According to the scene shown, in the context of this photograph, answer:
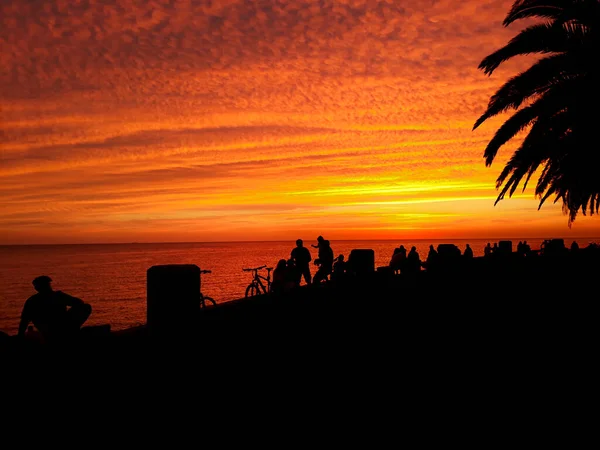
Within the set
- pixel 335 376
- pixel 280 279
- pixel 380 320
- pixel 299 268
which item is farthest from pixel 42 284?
pixel 299 268

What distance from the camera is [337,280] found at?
1748cm

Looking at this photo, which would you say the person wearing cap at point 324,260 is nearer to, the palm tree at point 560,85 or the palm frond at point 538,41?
the palm tree at point 560,85

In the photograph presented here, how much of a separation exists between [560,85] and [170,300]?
10.4 metres

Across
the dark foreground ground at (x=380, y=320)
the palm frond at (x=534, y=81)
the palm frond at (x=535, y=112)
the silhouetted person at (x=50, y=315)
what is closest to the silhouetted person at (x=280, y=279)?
the dark foreground ground at (x=380, y=320)

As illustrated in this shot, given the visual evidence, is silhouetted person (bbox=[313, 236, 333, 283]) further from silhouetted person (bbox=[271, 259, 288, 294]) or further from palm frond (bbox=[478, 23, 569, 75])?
palm frond (bbox=[478, 23, 569, 75])

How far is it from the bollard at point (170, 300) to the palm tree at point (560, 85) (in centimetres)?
919

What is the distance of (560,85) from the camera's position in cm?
1334

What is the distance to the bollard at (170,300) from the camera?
7.79m

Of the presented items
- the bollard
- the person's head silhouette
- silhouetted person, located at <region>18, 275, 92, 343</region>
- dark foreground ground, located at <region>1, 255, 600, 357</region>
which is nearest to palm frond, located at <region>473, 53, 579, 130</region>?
dark foreground ground, located at <region>1, 255, 600, 357</region>

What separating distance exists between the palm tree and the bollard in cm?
919

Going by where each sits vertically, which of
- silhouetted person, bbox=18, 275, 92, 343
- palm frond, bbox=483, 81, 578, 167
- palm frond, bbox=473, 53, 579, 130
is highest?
palm frond, bbox=473, 53, 579, 130

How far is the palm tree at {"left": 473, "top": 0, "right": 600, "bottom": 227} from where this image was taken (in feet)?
40.0

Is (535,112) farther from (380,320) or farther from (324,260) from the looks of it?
(324,260)

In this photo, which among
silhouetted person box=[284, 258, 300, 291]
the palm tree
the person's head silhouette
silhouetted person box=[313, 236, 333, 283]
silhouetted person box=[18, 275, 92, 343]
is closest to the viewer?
silhouetted person box=[18, 275, 92, 343]
